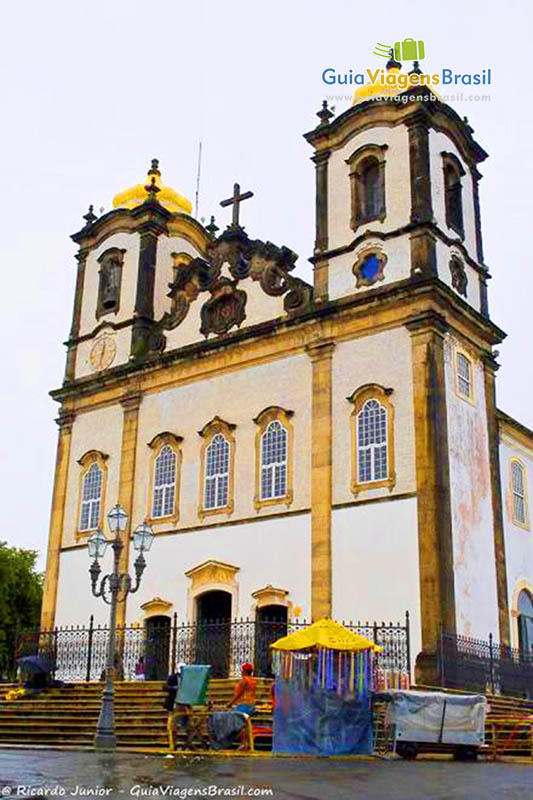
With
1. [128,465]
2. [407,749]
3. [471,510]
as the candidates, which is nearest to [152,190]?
[128,465]

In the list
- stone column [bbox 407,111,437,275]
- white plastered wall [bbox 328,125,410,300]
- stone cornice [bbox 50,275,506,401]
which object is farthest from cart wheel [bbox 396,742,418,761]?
white plastered wall [bbox 328,125,410,300]

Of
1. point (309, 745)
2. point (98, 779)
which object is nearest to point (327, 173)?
point (309, 745)

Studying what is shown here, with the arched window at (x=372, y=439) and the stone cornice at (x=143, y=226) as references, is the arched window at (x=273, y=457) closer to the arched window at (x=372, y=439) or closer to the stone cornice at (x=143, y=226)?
the arched window at (x=372, y=439)

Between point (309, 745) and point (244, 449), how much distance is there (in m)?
12.2

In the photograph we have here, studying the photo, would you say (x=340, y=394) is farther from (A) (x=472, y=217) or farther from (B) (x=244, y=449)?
(A) (x=472, y=217)

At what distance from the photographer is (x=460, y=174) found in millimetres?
28812

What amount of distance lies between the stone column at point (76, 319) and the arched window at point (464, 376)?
538 inches

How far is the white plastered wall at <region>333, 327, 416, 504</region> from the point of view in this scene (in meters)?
23.9

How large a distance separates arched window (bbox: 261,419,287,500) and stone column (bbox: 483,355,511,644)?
5.43 m

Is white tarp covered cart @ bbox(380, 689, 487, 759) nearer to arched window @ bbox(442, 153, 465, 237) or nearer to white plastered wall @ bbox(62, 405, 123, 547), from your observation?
arched window @ bbox(442, 153, 465, 237)

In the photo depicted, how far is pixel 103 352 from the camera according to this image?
1291 inches

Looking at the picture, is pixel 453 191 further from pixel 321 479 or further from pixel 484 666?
pixel 484 666

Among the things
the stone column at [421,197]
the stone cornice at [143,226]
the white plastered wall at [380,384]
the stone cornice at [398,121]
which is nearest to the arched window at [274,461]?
the white plastered wall at [380,384]

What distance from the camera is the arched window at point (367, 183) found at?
90.2ft
